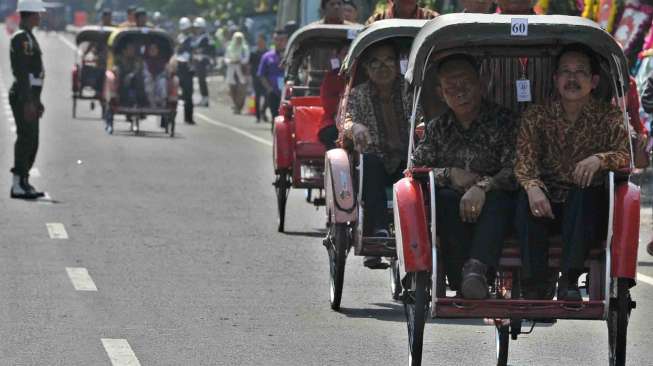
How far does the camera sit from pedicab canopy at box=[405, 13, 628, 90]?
8844 mm

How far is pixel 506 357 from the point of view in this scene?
948 centimetres

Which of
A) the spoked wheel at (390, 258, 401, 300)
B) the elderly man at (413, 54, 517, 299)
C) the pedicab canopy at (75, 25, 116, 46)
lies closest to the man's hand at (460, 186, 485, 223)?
the elderly man at (413, 54, 517, 299)

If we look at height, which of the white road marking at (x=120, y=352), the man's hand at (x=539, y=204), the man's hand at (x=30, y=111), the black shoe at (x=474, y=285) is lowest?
the white road marking at (x=120, y=352)

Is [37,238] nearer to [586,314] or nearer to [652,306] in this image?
[652,306]

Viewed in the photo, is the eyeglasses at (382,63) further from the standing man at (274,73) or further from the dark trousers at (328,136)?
the standing man at (274,73)

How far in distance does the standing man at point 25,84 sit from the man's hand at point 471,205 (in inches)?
422

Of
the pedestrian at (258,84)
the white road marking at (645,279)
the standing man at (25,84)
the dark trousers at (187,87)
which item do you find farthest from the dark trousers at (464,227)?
the pedestrian at (258,84)

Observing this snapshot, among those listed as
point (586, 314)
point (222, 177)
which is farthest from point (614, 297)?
point (222, 177)

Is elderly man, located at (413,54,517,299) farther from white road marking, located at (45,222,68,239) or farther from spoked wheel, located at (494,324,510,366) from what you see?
white road marking, located at (45,222,68,239)

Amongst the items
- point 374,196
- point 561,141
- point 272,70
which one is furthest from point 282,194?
point 272,70

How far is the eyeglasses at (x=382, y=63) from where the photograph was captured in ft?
40.6

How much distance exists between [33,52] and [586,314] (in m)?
11.3

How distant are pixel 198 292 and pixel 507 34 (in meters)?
3.98

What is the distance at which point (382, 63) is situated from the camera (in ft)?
40.7
